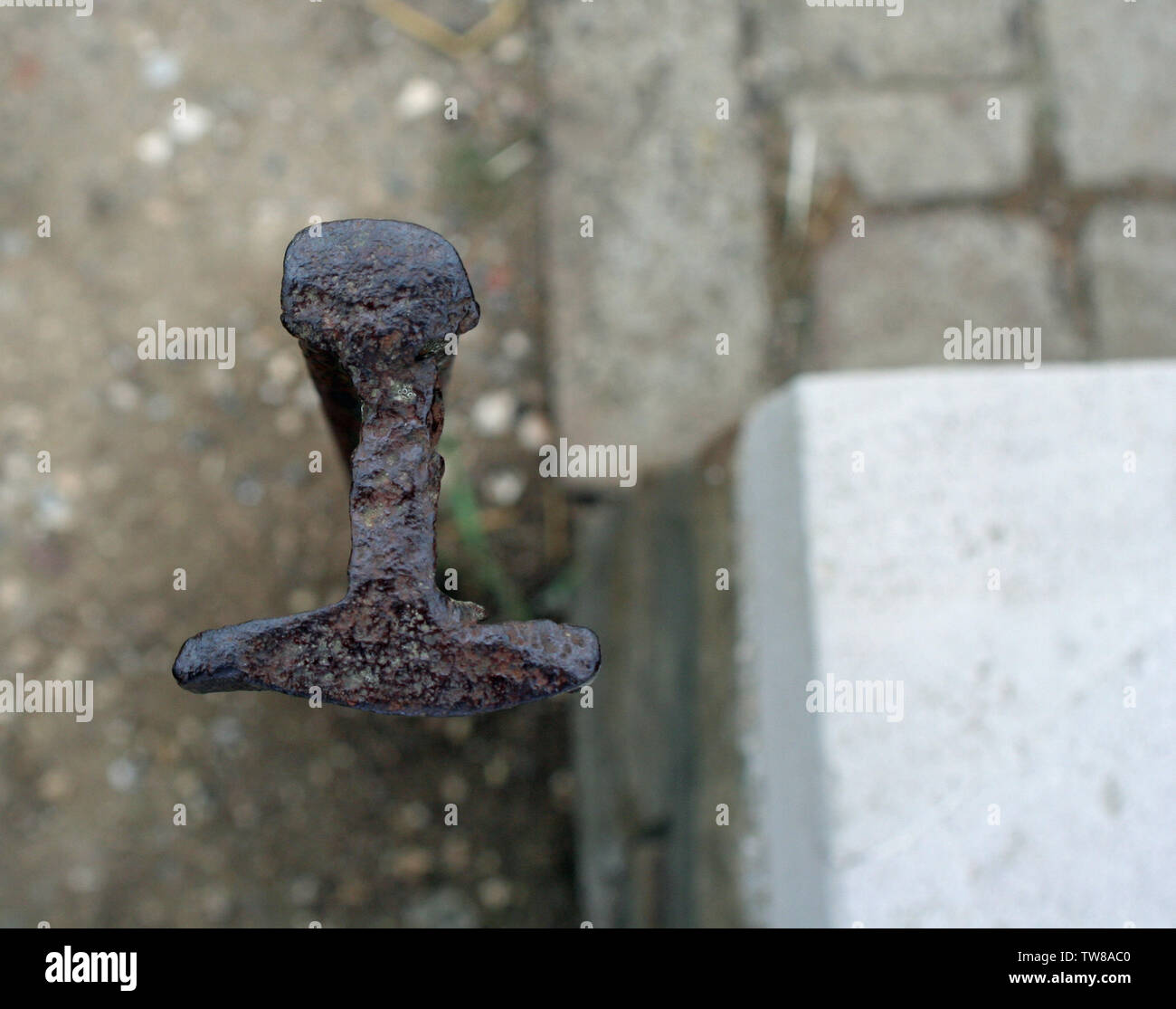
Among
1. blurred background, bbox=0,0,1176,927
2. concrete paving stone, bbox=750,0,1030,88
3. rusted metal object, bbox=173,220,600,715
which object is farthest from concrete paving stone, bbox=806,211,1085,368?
rusted metal object, bbox=173,220,600,715

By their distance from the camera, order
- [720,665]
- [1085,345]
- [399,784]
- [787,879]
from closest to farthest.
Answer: [787,879] → [720,665] → [1085,345] → [399,784]

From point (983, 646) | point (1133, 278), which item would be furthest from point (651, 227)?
point (983, 646)

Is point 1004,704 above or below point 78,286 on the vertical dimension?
below

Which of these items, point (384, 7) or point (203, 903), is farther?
point (384, 7)

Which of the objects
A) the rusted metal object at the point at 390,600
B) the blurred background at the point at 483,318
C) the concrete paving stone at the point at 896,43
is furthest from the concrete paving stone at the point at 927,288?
the rusted metal object at the point at 390,600

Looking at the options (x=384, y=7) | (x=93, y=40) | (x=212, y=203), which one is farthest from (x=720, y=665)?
(x=93, y=40)

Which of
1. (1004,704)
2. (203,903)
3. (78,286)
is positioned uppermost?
(78,286)

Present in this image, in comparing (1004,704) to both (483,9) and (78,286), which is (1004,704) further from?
(78,286)
